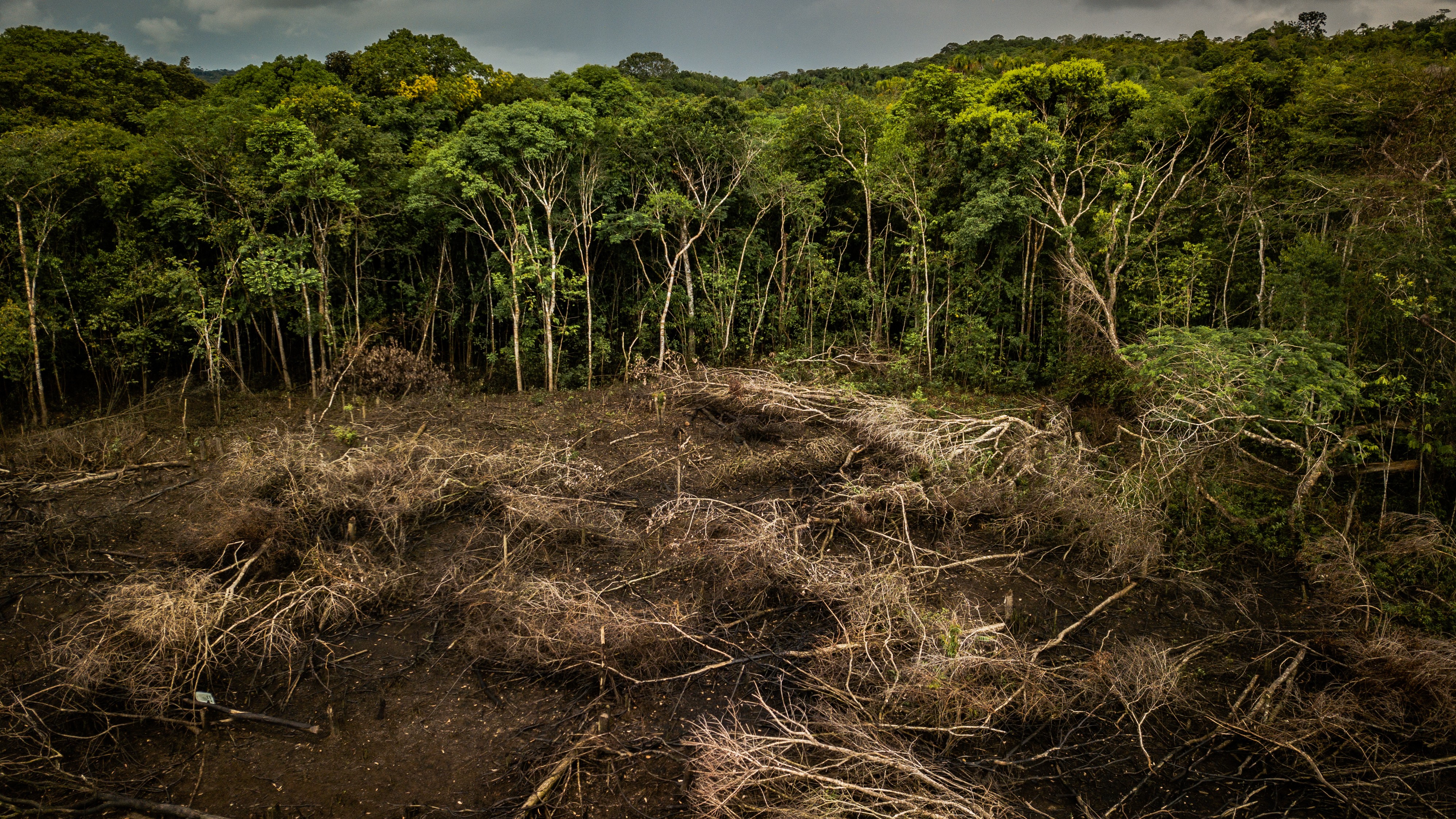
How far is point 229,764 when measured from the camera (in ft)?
16.5

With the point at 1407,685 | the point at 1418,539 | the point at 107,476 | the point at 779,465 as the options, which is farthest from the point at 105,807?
the point at 1418,539

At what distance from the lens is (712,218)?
50.1ft

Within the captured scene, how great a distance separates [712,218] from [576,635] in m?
11.2

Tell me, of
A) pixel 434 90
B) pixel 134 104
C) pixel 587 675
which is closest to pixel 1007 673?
pixel 587 675

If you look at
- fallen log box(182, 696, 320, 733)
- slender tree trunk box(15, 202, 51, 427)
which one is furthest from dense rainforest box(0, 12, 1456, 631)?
fallen log box(182, 696, 320, 733)

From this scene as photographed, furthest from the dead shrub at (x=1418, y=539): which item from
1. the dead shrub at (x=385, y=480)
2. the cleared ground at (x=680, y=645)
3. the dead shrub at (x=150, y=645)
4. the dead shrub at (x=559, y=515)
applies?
the dead shrub at (x=150, y=645)

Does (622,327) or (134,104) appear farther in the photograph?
(622,327)

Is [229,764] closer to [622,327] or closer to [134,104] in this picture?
[622,327]

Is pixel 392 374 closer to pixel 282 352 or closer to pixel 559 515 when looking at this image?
pixel 282 352

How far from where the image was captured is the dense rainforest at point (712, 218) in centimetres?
1167

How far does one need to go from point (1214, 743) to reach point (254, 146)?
1574 cm

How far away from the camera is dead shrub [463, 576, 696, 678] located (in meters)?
5.79

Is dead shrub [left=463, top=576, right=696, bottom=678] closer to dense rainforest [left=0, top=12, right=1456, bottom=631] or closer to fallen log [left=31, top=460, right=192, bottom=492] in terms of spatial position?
fallen log [left=31, top=460, right=192, bottom=492]

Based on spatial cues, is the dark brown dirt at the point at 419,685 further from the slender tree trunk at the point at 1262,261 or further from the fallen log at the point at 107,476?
the slender tree trunk at the point at 1262,261
